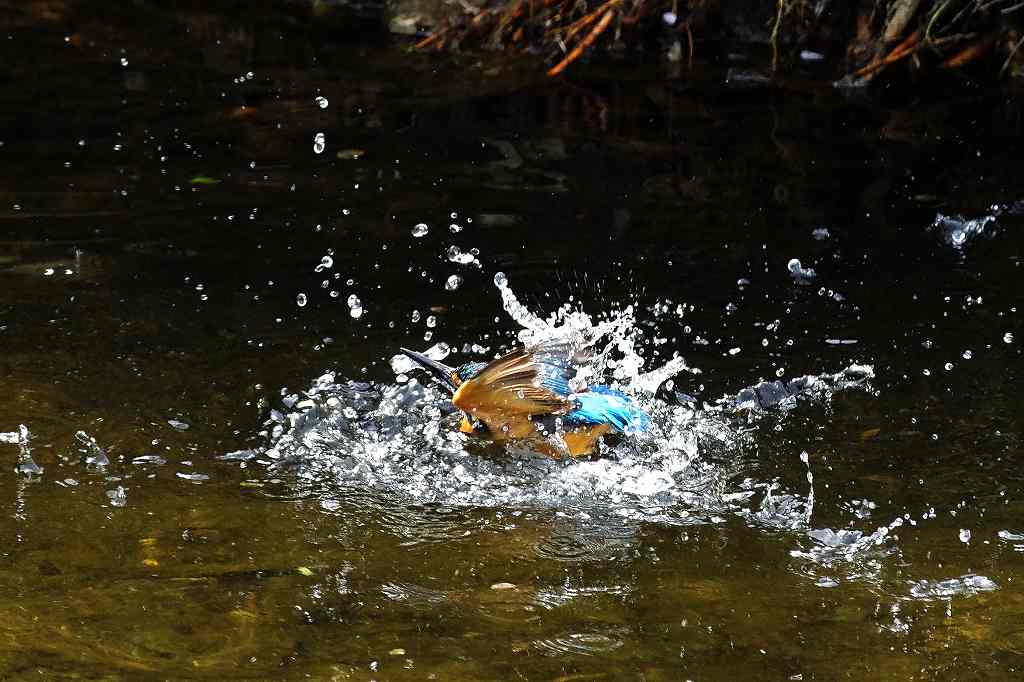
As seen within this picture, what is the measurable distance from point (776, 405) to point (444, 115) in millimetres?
3868

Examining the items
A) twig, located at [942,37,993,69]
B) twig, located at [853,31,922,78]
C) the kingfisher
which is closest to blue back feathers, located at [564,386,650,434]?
the kingfisher

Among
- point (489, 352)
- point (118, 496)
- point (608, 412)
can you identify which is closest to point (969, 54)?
point (489, 352)

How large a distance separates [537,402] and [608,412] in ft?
0.81

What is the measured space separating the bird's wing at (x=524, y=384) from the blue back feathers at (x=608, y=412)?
0.05 metres

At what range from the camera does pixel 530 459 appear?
13.1ft

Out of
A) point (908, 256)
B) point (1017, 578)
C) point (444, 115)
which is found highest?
point (444, 115)

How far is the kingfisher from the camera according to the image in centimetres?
384

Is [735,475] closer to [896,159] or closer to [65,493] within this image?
[65,493]

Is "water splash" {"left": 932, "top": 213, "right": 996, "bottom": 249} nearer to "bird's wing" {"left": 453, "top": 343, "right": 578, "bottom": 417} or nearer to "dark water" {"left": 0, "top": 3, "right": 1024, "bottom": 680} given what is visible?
"dark water" {"left": 0, "top": 3, "right": 1024, "bottom": 680}

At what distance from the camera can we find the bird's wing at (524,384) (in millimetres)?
3814

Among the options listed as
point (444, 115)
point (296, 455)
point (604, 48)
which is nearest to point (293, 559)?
point (296, 455)

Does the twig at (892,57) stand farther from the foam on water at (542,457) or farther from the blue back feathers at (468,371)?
the blue back feathers at (468,371)

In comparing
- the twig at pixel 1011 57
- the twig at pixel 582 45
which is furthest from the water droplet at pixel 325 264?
the twig at pixel 1011 57

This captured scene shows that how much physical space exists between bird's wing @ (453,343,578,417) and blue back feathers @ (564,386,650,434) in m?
0.05
